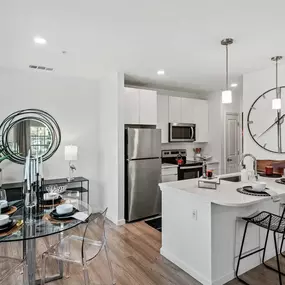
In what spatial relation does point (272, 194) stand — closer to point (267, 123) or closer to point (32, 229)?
point (267, 123)

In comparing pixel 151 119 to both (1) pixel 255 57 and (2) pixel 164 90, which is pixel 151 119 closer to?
(2) pixel 164 90

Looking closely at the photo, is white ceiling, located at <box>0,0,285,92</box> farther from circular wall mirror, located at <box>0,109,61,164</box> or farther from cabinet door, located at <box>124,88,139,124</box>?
circular wall mirror, located at <box>0,109,61,164</box>

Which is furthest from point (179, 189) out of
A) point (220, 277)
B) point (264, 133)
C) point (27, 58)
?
point (27, 58)

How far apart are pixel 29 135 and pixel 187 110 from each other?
3.38 m

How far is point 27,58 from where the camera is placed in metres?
3.27

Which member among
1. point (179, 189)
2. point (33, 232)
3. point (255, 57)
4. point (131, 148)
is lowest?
point (33, 232)

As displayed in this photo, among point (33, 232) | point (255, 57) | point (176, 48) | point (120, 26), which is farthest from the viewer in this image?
point (255, 57)

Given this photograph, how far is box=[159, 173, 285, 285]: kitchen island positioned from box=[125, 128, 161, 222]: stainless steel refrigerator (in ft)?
4.29

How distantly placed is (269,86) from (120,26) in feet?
8.78

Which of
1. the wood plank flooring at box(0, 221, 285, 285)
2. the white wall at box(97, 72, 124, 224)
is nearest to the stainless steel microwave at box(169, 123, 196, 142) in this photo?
the white wall at box(97, 72, 124, 224)

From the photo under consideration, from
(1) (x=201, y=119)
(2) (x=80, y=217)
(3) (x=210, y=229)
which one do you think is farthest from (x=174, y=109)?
(2) (x=80, y=217)

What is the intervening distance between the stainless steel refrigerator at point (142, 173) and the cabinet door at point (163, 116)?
2.11ft

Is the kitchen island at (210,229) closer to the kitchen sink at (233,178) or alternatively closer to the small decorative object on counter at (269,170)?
the kitchen sink at (233,178)

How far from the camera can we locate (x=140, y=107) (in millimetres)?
4375
